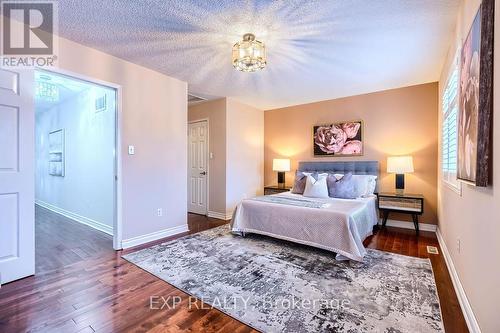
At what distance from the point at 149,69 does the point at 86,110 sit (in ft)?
5.69

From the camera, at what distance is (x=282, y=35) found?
246cm

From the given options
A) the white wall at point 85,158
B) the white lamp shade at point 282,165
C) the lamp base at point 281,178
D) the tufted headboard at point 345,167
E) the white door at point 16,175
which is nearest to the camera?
the white door at point 16,175

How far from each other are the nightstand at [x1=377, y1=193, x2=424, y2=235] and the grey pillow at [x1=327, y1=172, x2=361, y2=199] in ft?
1.37

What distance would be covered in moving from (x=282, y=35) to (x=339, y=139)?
279cm

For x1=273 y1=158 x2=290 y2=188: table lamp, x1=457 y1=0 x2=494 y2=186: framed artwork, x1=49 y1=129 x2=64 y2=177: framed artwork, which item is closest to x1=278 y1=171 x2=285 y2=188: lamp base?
x1=273 y1=158 x2=290 y2=188: table lamp

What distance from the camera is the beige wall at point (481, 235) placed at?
1.22 metres

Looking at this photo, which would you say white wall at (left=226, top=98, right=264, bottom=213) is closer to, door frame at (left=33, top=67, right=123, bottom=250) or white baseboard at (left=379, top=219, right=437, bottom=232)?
door frame at (left=33, top=67, right=123, bottom=250)

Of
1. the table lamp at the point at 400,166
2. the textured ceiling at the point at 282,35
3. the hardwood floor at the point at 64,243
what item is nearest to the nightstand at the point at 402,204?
the table lamp at the point at 400,166

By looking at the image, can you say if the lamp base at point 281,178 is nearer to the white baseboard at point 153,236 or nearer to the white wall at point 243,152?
the white wall at point 243,152

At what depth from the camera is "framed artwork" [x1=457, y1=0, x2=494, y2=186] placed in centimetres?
129

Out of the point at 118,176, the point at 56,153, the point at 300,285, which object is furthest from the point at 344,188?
the point at 56,153

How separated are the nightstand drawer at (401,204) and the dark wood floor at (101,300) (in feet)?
2.63

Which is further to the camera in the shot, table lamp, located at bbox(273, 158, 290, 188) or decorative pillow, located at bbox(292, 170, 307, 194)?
table lamp, located at bbox(273, 158, 290, 188)

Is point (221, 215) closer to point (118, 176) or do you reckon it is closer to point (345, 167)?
point (118, 176)
